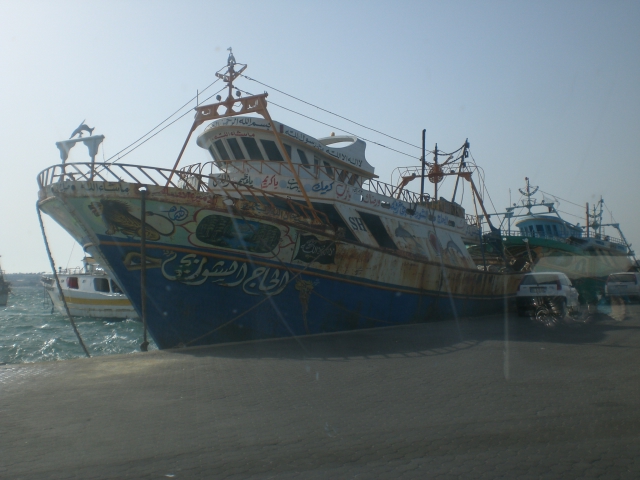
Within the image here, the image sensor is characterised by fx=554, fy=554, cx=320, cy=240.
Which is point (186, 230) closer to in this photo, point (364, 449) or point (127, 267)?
point (127, 267)

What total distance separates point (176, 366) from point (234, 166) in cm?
712

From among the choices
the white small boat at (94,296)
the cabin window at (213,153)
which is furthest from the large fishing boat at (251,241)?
the white small boat at (94,296)

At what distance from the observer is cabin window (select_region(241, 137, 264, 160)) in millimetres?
15086

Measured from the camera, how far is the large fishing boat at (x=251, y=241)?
36.3ft

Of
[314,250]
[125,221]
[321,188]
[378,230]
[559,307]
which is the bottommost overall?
[559,307]

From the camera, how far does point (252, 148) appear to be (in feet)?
49.8

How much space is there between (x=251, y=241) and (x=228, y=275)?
86cm

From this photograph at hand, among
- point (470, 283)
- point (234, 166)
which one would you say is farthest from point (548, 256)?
point (234, 166)

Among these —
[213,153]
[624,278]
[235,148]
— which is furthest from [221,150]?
[624,278]

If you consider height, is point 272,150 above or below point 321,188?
above

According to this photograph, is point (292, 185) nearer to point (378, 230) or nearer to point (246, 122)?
point (246, 122)

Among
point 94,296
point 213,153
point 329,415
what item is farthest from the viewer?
point 94,296

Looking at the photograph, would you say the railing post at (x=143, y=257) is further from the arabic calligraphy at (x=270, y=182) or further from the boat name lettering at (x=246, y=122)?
the boat name lettering at (x=246, y=122)

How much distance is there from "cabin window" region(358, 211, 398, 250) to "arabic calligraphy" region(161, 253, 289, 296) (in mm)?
4246
